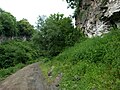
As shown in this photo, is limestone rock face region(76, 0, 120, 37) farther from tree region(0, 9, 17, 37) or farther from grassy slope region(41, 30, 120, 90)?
tree region(0, 9, 17, 37)

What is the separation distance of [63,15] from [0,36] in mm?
42355

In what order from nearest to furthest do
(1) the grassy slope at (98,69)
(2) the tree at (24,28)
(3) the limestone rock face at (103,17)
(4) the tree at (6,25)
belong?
(1) the grassy slope at (98,69) → (3) the limestone rock face at (103,17) → (4) the tree at (6,25) → (2) the tree at (24,28)

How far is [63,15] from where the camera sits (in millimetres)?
33781

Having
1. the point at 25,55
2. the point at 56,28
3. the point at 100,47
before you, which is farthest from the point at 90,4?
the point at 25,55

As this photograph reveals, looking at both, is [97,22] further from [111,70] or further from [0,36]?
[0,36]

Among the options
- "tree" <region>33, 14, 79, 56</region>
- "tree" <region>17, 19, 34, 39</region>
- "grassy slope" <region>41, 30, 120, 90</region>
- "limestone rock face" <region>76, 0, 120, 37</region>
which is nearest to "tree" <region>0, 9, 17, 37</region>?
"tree" <region>17, 19, 34, 39</region>

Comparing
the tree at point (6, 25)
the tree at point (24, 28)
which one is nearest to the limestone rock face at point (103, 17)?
the tree at point (6, 25)

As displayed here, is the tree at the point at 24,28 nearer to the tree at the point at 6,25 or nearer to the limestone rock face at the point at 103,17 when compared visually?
the tree at the point at 6,25

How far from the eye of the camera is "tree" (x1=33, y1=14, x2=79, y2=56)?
30.1 m

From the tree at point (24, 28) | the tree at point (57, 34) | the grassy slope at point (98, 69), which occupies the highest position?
the tree at point (24, 28)

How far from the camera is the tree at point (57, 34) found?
30102 mm

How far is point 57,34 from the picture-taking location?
102ft

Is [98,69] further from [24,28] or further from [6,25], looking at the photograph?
[24,28]

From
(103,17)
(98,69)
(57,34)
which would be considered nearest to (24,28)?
(57,34)
